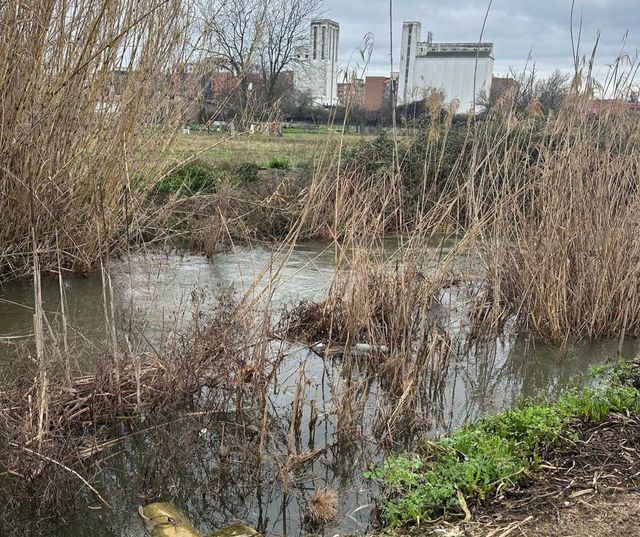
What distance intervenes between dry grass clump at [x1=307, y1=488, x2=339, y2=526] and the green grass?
230 millimetres

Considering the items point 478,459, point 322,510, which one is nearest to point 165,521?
point 322,510

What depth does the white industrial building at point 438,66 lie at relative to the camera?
21.8 ft

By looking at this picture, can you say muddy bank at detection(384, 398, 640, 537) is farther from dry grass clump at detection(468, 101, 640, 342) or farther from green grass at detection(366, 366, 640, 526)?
dry grass clump at detection(468, 101, 640, 342)

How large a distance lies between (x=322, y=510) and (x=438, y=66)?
6574 mm

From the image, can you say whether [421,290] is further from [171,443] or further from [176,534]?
[176,534]

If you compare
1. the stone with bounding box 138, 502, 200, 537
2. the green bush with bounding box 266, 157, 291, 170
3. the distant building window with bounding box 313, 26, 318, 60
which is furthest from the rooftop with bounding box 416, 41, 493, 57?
the stone with bounding box 138, 502, 200, 537

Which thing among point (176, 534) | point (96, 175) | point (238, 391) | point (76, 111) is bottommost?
point (176, 534)

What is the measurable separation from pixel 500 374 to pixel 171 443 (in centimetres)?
263

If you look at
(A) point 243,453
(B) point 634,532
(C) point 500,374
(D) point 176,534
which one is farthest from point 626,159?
(D) point 176,534

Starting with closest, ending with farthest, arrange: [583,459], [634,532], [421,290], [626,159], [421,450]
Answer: [634,532] < [583,459] < [421,450] < [421,290] < [626,159]

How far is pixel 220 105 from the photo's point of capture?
6578mm

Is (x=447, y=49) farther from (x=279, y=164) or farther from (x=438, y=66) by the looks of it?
(x=279, y=164)

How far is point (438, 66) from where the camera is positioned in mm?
8094

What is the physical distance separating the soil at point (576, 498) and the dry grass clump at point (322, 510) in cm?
41
